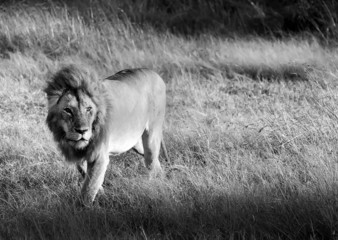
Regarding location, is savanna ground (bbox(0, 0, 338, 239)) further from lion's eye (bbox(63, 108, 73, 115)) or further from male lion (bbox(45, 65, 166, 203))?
lion's eye (bbox(63, 108, 73, 115))

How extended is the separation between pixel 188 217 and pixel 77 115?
94 cm

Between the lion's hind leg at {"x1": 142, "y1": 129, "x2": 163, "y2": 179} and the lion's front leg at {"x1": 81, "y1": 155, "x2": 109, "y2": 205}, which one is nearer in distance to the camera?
the lion's front leg at {"x1": 81, "y1": 155, "x2": 109, "y2": 205}

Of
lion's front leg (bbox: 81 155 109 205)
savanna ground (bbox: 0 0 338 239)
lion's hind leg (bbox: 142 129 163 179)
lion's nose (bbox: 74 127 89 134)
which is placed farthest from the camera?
lion's hind leg (bbox: 142 129 163 179)

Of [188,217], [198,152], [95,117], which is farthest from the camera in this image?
[198,152]

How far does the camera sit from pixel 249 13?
12.2 m

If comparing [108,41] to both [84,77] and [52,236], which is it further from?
[52,236]

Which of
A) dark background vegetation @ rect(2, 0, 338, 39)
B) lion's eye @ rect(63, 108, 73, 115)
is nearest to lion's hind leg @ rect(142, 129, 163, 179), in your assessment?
lion's eye @ rect(63, 108, 73, 115)

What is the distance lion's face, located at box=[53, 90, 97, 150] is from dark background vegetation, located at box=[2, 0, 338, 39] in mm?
5990

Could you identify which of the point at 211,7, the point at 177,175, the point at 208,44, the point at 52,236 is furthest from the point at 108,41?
the point at 52,236

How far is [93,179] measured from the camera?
4707 millimetres

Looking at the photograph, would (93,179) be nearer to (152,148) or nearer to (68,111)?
(68,111)

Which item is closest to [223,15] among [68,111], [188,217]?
[68,111]

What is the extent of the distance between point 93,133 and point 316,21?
730 centimetres

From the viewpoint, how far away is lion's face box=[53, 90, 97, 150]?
4.50 m
